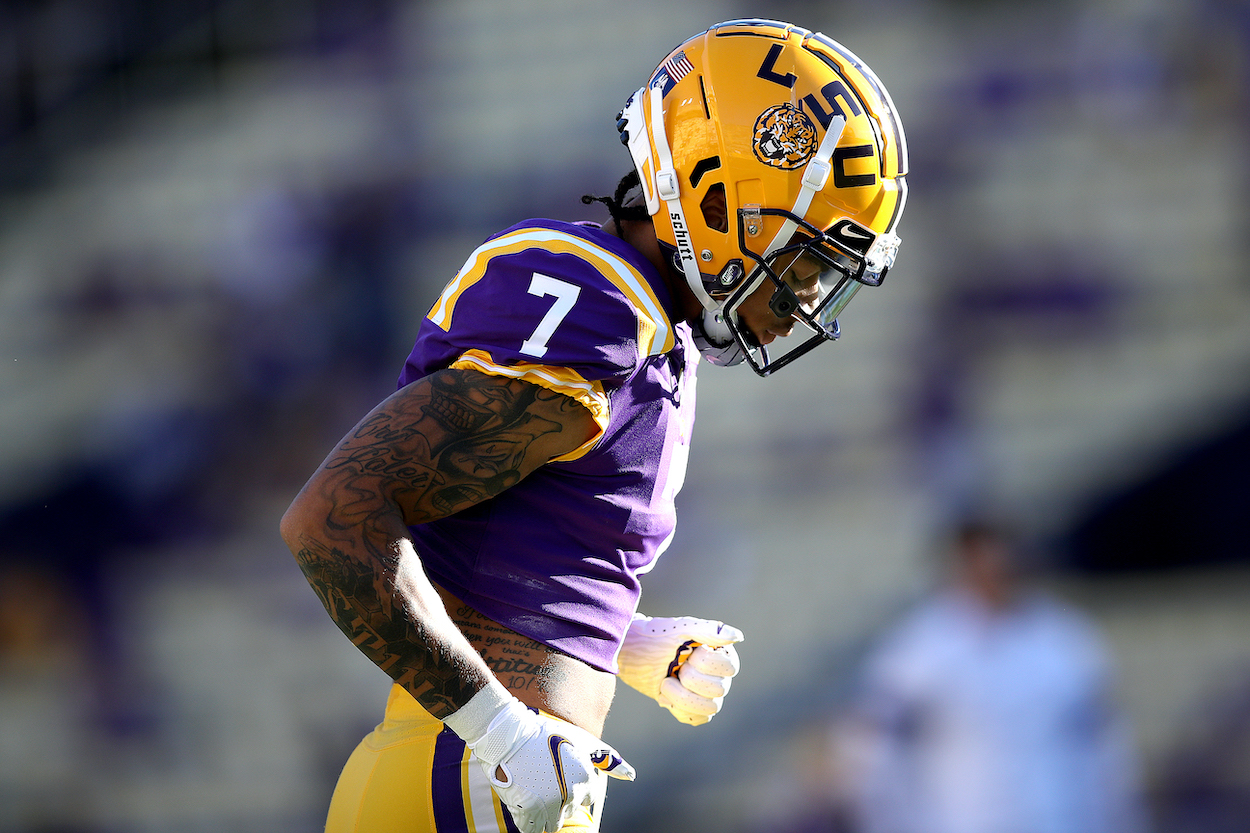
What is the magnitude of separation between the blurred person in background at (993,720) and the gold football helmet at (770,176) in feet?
7.91

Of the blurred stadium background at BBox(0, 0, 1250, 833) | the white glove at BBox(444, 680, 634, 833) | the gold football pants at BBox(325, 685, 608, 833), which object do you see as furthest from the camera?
the blurred stadium background at BBox(0, 0, 1250, 833)

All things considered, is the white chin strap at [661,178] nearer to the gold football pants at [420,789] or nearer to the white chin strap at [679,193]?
the white chin strap at [679,193]

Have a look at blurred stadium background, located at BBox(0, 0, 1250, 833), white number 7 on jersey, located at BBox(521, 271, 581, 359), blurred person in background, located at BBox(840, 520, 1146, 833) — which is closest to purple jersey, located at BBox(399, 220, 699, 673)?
white number 7 on jersey, located at BBox(521, 271, 581, 359)

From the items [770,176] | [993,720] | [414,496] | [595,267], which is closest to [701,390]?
[993,720]

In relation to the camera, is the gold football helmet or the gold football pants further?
the gold football helmet

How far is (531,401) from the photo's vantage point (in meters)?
1.56

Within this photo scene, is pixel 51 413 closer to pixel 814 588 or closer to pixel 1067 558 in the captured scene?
pixel 814 588

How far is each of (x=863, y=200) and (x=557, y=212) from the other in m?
5.49

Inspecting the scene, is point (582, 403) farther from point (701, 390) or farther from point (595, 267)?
point (701, 390)

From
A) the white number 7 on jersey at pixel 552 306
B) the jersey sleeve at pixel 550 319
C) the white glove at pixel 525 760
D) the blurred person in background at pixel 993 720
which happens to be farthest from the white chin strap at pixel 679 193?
the blurred person in background at pixel 993 720

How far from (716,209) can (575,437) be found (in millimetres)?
547

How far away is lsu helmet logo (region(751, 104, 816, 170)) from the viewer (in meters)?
1.91

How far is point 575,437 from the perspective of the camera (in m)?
1.59

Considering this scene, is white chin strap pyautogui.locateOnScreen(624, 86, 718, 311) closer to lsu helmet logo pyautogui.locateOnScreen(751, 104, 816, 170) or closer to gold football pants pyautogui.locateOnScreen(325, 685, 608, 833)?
lsu helmet logo pyautogui.locateOnScreen(751, 104, 816, 170)
